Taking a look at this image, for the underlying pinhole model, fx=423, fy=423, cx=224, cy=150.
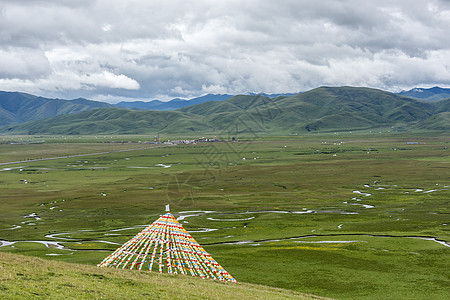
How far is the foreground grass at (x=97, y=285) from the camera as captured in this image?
30.6m

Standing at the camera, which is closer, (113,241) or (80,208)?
(113,241)

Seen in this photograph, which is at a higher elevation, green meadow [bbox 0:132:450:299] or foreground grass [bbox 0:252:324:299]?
foreground grass [bbox 0:252:324:299]

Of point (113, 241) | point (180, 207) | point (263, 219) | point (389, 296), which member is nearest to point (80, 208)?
point (180, 207)

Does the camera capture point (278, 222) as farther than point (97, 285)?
Yes

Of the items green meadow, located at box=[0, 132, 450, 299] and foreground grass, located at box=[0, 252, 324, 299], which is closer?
foreground grass, located at box=[0, 252, 324, 299]

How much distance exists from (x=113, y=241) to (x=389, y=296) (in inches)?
2063

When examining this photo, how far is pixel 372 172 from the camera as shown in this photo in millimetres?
196250

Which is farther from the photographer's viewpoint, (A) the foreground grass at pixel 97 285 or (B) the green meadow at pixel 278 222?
(B) the green meadow at pixel 278 222

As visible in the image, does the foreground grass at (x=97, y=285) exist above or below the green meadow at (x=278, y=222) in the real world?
above

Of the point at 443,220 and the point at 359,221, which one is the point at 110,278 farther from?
the point at 443,220

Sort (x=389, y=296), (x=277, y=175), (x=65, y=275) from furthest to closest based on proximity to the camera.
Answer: (x=277, y=175)
(x=389, y=296)
(x=65, y=275)

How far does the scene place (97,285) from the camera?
113ft

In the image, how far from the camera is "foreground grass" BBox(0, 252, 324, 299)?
3059cm

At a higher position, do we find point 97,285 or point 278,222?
point 97,285
